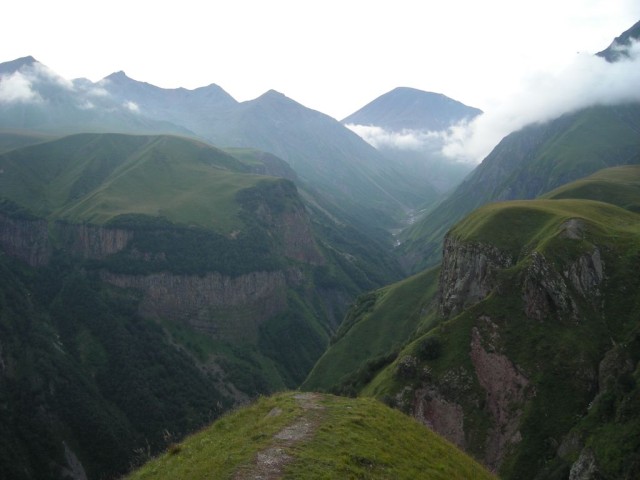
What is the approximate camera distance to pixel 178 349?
19550 centimetres

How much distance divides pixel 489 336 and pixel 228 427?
169 feet

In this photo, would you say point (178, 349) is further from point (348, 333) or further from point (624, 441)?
point (624, 441)

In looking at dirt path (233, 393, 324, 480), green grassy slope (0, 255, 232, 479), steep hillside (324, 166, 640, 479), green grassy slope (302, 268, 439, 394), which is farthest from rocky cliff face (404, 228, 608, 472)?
green grassy slope (0, 255, 232, 479)

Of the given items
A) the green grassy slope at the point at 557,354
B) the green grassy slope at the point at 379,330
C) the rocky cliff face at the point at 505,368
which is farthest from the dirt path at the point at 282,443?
the green grassy slope at the point at 379,330

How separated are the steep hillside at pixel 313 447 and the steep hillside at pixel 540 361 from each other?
23.1m

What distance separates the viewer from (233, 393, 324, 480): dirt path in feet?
87.9

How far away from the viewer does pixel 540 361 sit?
69.6m

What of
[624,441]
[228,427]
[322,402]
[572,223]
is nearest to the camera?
[228,427]

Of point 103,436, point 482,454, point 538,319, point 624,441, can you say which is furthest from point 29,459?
point 624,441

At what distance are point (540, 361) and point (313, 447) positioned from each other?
165 feet

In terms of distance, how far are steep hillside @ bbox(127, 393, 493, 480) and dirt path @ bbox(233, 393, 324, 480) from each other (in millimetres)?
53

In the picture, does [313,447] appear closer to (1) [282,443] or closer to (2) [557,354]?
(1) [282,443]

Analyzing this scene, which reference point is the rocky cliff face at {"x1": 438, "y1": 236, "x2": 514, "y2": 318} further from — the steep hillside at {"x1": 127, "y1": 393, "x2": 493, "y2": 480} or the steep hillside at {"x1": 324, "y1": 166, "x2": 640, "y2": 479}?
the steep hillside at {"x1": 127, "y1": 393, "x2": 493, "y2": 480}

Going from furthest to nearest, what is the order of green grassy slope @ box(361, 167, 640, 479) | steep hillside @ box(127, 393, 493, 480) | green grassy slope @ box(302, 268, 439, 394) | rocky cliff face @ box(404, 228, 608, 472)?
green grassy slope @ box(302, 268, 439, 394)
rocky cliff face @ box(404, 228, 608, 472)
green grassy slope @ box(361, 167, 640, 479)
steep hillside @ box(127, 393, 493, 480)
